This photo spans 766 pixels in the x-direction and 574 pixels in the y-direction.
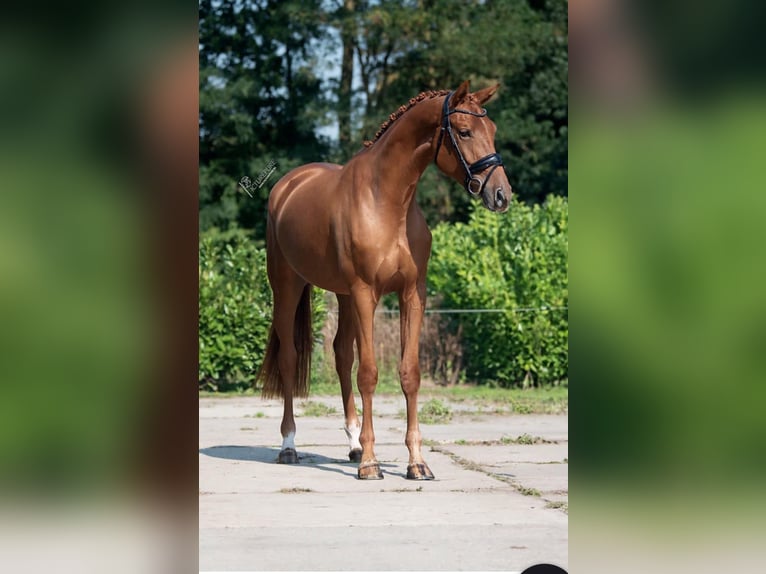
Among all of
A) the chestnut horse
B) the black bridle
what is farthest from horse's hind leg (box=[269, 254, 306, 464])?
the black bridle

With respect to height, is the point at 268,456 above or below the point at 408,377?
below

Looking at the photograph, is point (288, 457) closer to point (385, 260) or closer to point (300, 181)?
point (385, 260)

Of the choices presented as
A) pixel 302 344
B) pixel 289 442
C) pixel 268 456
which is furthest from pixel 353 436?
pixel 302 344

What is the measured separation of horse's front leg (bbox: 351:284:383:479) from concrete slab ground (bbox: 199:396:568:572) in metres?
0.11

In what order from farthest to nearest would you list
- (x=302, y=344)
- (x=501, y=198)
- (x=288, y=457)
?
(x=302, y=344) < (x=288, y=457) < (x=501, y=198)

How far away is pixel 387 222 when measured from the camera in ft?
21.0

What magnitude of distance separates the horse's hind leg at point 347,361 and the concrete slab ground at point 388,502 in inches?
9.7

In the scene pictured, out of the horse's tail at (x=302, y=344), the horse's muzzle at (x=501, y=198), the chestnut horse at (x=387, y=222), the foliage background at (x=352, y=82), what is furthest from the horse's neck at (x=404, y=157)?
the foliage background at (x=352, y=82)

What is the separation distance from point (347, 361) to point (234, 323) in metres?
5.03

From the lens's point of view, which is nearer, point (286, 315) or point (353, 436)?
point (353, 436)

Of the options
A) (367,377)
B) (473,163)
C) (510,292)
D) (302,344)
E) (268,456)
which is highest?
(473,163)

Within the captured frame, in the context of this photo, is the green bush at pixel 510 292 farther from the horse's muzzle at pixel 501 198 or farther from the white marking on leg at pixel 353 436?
the horse's muzzle at pixel 501 198
